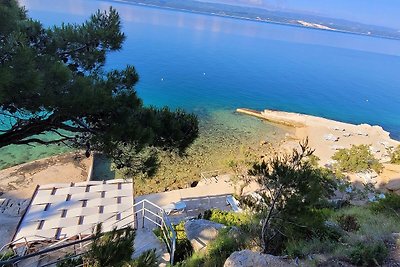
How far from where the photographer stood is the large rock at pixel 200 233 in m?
7.29

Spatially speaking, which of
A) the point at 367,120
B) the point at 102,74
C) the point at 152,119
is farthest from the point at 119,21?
the point at 367,120

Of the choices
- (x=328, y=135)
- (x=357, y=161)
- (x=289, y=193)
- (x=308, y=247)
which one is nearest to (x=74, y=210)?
(x=289, y=193)

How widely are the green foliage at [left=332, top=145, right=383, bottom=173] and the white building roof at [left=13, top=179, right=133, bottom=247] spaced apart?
490 inches

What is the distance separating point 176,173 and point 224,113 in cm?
1263

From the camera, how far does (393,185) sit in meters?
15.1

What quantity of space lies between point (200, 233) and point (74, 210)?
2.76m

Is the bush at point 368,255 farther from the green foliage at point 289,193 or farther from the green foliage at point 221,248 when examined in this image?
the green foliage at point 221,248

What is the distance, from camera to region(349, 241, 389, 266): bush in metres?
5.27

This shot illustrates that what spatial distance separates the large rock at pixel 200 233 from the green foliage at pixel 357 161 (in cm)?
1141

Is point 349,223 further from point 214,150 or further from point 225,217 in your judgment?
point 214,150

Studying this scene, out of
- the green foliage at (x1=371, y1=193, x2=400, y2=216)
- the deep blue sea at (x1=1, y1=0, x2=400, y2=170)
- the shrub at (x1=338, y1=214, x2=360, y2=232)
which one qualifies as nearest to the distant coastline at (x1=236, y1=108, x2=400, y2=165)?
the deep blue sea at (x1=1, y1=0, x2=400, y2=170)

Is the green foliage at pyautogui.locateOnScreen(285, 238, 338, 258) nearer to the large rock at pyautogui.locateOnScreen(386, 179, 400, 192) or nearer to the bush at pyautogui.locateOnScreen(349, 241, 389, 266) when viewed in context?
the bush at pyautogui.locateOnScreen(349, 241, 389, 266)

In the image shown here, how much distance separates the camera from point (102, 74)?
19.3ft

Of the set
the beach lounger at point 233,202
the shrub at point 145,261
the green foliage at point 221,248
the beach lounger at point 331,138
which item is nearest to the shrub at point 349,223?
the green foliage at point 221,248
